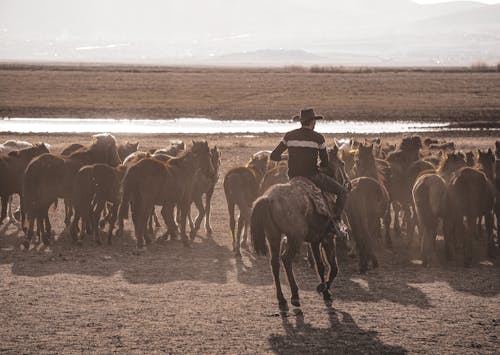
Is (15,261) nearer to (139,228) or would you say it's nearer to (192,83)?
(139,228)

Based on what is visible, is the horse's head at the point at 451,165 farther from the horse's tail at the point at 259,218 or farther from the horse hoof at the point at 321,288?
the horse's tail at the point at 259,218

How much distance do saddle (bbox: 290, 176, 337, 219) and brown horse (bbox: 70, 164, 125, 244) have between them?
5165mm

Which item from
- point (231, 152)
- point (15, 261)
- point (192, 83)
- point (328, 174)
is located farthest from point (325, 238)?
point (192, 83)

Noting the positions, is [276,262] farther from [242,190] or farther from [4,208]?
[4,208]

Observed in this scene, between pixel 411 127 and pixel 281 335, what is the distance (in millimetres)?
32373

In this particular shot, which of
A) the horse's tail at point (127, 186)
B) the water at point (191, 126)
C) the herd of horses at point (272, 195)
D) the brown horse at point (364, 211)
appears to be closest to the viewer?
the herd of horses at point (272, 195)

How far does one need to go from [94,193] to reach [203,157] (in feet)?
6.94

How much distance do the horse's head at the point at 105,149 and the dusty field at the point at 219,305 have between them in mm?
2912

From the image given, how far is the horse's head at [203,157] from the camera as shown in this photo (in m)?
15.6

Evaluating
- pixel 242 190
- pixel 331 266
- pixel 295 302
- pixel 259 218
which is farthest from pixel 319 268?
pixel 242 190

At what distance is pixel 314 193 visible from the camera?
35.1ft

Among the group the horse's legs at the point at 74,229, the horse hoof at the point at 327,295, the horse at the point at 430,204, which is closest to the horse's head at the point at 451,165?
the horse at the point at 430,204

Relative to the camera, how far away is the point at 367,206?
13.4 meters

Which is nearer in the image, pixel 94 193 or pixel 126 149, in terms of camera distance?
pixel 94 193
